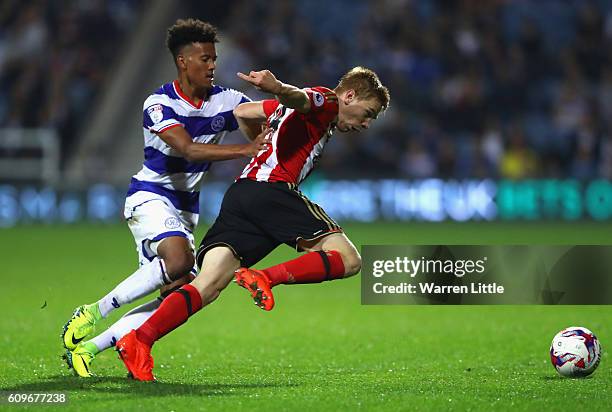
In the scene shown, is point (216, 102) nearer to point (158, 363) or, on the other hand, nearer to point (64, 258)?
point (158, 363)

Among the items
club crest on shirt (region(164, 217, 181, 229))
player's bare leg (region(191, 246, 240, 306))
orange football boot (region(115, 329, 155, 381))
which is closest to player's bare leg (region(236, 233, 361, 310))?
player's bare leg (region(191, 246, 240, 306))

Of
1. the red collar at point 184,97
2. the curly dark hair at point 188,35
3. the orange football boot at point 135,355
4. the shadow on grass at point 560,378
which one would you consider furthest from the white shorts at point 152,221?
the shadow on grass at point 560,378

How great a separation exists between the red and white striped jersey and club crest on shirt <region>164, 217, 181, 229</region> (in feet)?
1.75

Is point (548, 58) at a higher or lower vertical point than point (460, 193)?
higher

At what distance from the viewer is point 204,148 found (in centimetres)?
640

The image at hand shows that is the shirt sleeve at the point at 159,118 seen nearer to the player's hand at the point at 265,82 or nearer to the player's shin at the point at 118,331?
the player's hand at the point at 265,82

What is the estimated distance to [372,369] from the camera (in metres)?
7.18

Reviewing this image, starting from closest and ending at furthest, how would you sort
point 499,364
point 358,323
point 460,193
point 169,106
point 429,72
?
point 169,106
point 499,364
point 358,323
point 460,193
point 429,72

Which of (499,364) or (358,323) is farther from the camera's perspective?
(358,323)

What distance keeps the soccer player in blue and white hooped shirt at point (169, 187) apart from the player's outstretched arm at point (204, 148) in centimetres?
4

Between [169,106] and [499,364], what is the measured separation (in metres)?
2.69

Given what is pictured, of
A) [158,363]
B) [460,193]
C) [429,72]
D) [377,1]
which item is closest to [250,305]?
[158,363]

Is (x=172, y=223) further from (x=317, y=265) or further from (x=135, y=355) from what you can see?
(x=317, y=265)

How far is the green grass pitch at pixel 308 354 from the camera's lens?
5863 millimetres
